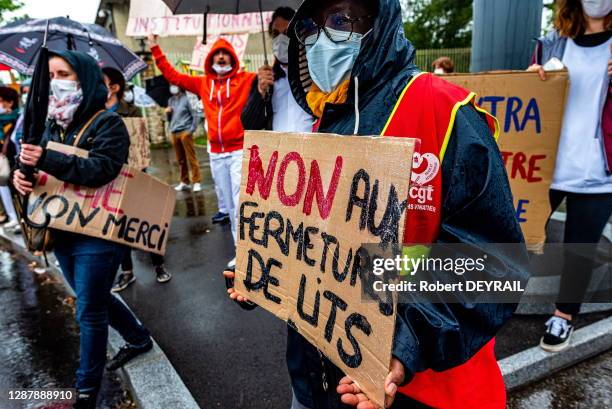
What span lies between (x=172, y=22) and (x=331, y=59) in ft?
13.5

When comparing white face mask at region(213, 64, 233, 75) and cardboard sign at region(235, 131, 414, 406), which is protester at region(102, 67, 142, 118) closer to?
white face mask at region(213, 64, 233, 75)

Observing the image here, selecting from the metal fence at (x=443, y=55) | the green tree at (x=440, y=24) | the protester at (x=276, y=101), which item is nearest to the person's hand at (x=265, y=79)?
the protester at (x=276, y=101)

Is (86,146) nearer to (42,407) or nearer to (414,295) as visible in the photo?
(42,407)

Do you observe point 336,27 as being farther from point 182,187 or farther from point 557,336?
point 182,187

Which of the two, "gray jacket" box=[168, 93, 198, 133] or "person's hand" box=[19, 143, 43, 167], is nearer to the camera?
"person's hand" box=[19, 143, 43, 167]

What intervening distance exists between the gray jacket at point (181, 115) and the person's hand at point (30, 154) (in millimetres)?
5998

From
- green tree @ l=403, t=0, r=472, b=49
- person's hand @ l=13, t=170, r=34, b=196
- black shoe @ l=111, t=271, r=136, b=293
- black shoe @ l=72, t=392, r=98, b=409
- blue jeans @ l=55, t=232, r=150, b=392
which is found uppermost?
green tree @ l=403, t=0, r=472, b=49

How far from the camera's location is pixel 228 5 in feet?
11.7

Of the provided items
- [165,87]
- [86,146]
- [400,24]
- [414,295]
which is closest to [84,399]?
[86,146]

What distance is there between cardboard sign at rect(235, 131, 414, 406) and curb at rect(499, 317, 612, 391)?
183 centimetres

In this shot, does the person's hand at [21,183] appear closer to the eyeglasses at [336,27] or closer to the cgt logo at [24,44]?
the eyeglasses at [336,27]

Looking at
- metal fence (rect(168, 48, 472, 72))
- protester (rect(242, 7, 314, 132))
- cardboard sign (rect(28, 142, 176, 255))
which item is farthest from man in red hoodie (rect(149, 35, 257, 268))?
metal fence (rect(168, 48, 472, 72))

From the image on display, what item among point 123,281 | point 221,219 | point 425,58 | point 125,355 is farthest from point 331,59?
point 425,58

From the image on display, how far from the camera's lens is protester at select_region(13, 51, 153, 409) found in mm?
2336
